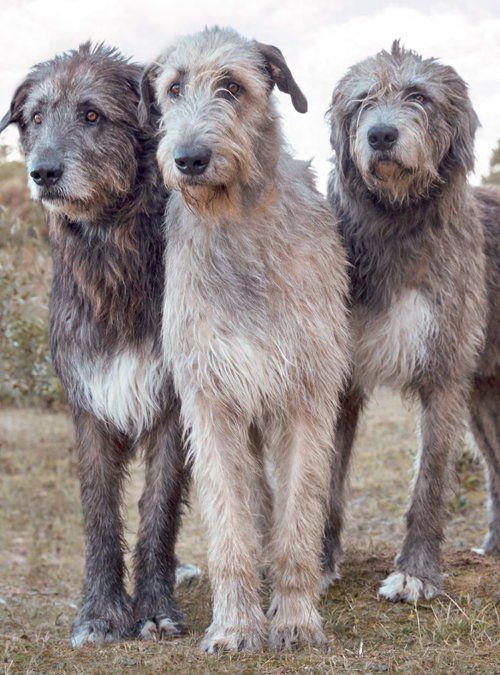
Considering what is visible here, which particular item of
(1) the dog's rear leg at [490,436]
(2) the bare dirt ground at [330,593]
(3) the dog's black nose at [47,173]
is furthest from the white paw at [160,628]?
(1) the dog's rear leg at [490,436]

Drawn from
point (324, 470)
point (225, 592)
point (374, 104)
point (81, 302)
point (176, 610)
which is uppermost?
point (374, 104)

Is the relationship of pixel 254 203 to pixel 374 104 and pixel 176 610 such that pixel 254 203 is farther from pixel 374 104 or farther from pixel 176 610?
pixel 176 610

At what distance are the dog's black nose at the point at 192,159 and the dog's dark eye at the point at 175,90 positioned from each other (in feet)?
1.61

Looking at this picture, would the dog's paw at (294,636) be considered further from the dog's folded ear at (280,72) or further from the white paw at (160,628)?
the dog's folded ear at (280,72)

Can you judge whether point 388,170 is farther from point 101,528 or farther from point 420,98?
point 101,528

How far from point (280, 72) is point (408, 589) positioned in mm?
3032

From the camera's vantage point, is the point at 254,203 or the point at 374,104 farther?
the point at 374,104

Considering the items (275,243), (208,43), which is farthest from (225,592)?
(208,43)

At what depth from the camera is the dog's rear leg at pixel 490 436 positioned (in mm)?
7656

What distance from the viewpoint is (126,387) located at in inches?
214

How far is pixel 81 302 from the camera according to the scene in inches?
219

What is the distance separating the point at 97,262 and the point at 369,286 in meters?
1.58

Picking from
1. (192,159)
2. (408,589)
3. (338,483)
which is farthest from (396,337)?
(192,159)

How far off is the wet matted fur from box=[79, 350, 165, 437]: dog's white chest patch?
0.32 metres
